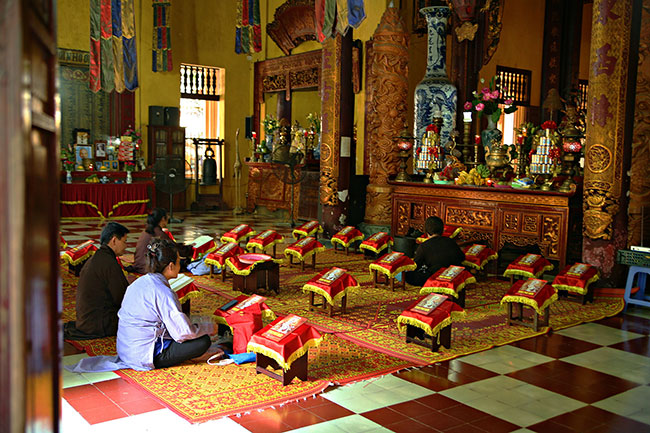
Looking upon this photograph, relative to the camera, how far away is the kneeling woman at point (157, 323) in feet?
12.9

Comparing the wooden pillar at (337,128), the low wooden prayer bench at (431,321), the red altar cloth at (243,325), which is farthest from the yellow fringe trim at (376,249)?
the red altar cloth at (243,325)

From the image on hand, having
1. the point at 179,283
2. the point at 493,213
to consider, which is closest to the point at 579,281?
the point at 493,213

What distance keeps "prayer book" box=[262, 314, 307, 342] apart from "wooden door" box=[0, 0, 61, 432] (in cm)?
255

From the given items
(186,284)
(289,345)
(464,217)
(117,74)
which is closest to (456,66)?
(464,217)

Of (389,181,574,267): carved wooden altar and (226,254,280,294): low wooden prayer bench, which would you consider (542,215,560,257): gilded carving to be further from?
(226,254,280,294): low wooden prayer bench

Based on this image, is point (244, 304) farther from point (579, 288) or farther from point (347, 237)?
point (347, 237)

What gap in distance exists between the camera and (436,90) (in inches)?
408

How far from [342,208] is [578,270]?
4.48 meters

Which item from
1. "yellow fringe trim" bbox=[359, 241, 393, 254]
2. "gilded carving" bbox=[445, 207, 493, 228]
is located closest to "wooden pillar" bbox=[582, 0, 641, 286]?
"gilded carving" bbox=[445, 207, 493, 228]

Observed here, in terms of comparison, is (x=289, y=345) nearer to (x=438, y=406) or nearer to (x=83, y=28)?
(x=438, y=406)

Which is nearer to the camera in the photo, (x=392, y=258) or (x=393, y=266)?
(x=393, y=266)

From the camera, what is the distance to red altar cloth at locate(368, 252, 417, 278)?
21.5 ft

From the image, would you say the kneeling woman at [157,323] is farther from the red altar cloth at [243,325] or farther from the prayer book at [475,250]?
the prayer book at [475,250]

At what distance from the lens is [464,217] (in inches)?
315
